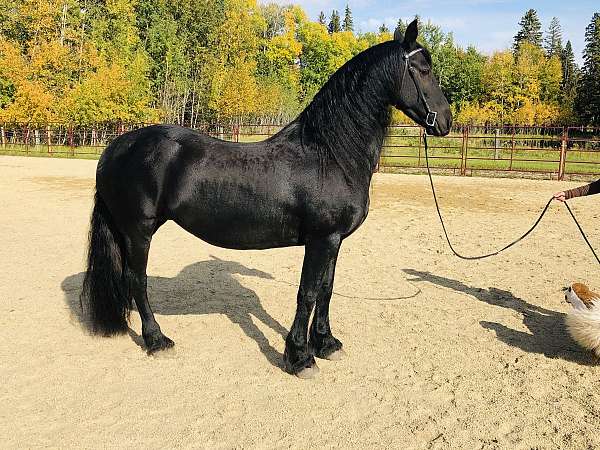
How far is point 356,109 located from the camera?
319 centimetres

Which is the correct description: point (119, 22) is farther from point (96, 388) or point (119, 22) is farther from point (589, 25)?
point (589, 25)

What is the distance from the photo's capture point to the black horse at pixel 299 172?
317 centimetres

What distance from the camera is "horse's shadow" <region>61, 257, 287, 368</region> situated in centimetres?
417

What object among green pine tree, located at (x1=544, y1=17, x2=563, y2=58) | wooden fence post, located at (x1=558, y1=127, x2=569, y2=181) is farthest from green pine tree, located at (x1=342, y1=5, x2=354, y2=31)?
wooden fence post, located at (x1=558, y1=127, x2=569, y2=181)

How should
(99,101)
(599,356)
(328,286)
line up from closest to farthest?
(599,356)
(328,286)
(99,101)

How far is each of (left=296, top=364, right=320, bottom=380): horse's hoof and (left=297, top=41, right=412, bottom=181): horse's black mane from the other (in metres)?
1.34

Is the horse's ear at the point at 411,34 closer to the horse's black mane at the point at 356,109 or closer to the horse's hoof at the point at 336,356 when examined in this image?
the horse's black mane at the point at 356,109

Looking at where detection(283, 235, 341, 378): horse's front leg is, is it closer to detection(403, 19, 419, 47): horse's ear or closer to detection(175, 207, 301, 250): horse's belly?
detection(175, 207, 301, 250): horse's belly

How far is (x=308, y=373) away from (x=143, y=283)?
1425 mm

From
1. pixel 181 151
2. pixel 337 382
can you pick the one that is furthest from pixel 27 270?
pixel 337 382

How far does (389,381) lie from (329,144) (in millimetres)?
1645

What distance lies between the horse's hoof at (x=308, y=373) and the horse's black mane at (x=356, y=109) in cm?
134

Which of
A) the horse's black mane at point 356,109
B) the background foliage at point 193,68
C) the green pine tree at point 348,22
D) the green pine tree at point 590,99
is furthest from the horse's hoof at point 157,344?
the green pine tree at point 348,22

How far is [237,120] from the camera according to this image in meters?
40.8
